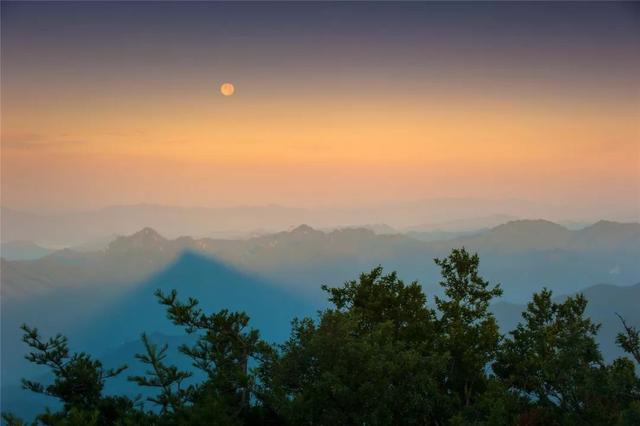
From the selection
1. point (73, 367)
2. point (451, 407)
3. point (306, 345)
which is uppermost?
point (306, 345)

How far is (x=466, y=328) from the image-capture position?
3491 cm

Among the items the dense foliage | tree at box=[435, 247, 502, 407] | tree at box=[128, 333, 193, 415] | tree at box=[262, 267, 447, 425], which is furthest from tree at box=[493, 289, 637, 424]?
tree at box=[128, 333, 193, 415]

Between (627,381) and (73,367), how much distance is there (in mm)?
29803

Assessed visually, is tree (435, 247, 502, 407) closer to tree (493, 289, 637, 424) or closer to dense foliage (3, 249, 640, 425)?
dense foliage (3, 249, 640, 425)

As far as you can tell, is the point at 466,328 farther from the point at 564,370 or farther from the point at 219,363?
the point at 219,363

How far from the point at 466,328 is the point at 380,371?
12.1m

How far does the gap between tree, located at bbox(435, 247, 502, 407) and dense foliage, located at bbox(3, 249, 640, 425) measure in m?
0.07

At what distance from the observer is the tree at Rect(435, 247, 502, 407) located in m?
34.1

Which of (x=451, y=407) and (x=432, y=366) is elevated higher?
(x=432, y=366)

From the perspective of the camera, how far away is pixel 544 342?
116 feet

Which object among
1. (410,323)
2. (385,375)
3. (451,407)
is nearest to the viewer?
(385,375)

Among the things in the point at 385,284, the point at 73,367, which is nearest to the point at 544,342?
the point at 385,284

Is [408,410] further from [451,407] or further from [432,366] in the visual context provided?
[451,407]

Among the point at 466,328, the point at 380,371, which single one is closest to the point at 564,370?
the point at 466,328
